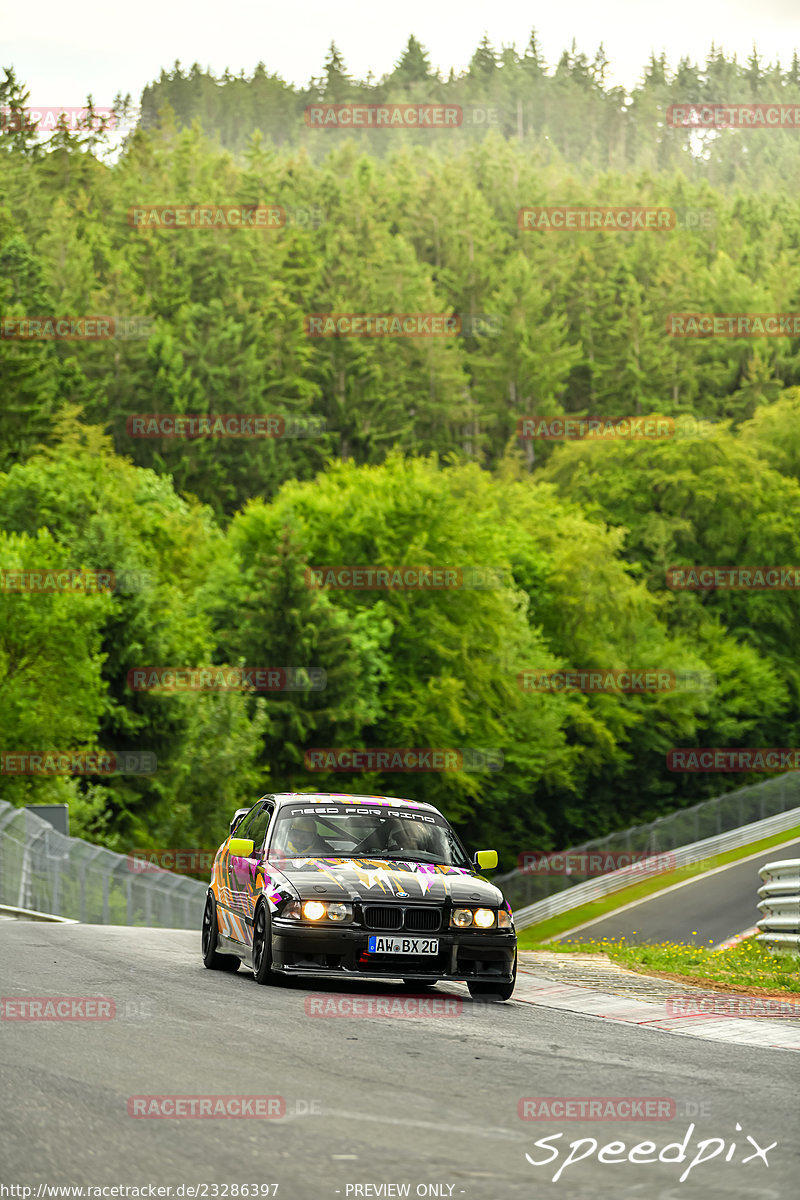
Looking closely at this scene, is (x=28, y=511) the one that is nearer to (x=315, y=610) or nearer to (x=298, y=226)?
(x=315, y=610)

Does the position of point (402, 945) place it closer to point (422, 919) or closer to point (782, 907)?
point (422, 919)

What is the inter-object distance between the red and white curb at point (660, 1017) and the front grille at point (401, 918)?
1.22m

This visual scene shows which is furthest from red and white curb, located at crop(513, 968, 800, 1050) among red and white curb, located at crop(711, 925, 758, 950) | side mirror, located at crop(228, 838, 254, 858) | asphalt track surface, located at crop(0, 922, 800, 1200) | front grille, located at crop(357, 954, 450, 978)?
red and white curb, located at crop(711, 925, 758, 950)

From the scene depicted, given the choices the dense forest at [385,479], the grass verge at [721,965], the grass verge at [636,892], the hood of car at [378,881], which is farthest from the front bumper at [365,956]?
the dense forest at [385,479]

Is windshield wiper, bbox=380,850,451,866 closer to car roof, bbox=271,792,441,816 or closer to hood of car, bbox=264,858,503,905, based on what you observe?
hood of car, bbox=264,858,503,905

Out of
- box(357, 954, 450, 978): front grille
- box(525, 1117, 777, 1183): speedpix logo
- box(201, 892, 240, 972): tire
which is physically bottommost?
box(201, 892, 240, 972): tire

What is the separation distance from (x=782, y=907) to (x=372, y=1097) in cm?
1225

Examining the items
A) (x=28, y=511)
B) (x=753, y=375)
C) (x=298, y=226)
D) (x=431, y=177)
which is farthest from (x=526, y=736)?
(x=431, y=177)

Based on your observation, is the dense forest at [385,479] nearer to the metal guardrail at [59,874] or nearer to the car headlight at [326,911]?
the metal guardrail at [59,874]

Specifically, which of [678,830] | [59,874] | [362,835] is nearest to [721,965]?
[362,835]

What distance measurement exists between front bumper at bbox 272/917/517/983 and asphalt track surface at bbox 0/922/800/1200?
0.29m

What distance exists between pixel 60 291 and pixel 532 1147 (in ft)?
358

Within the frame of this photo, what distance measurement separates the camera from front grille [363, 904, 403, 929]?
11617 millimetres

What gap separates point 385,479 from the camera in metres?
65.5
